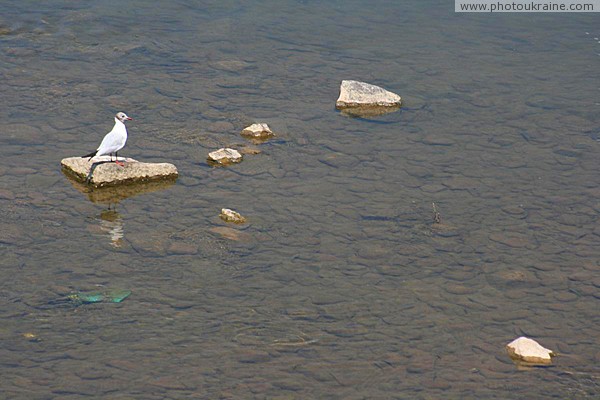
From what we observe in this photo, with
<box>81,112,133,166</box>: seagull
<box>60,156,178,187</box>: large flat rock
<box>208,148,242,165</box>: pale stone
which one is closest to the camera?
<box>81,112,133,166</box>: seagull

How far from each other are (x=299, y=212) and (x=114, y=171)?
2666mm

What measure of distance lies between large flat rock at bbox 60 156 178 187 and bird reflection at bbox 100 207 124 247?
0.65 meters

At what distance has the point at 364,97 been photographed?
15.5 metres

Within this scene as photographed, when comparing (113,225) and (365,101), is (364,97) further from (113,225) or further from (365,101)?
(113,225)

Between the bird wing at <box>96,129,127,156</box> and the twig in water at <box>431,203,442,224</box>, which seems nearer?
the twig in water at <box>431,203,442,224</box>

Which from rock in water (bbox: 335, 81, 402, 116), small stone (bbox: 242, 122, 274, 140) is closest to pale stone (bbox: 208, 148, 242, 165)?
small stone (bbox: 242, 122, 274, 140)

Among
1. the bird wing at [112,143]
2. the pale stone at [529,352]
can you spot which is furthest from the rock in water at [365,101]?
the pale stone at [529,352]

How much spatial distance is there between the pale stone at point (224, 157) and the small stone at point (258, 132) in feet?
2.86

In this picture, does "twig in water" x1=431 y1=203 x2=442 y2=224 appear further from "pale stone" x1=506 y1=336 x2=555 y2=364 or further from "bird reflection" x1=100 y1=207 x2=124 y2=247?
"bird reflection" x1=100 y1=207 x2=124 y2=247

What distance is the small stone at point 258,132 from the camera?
14.1 meters

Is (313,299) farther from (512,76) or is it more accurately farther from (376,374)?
(512,76)

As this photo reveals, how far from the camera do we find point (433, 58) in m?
17.8

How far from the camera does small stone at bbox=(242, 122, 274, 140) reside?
14133mm

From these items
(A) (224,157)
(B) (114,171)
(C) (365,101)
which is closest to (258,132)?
(A) (224,157)
